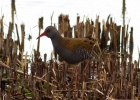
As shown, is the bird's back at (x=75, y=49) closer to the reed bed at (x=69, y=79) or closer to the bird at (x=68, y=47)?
the bird at (x=68, y=47)

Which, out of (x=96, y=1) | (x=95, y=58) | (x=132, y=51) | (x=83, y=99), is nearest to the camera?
(x=83, y=99)

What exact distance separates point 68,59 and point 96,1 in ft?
27.3

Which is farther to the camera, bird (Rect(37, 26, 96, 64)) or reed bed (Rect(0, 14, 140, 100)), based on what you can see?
bird (Rect(37, 26, 96, 64))

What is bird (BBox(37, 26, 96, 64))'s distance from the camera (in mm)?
10500

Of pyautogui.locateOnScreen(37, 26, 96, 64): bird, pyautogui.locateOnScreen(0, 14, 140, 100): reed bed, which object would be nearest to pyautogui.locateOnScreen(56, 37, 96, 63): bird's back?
pyautogui.locateOnScreen(37, 26, 96, 64): bird

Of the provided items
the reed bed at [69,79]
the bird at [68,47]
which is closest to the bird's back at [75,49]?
the bird at [68,47]

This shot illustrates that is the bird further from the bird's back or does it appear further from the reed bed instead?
the reed bed

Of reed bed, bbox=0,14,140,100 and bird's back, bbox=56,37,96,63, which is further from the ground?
bird's back, bbox=56,37,96,63

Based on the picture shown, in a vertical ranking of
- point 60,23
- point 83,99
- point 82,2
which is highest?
point 82,2

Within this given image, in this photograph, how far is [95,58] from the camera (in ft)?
36.1

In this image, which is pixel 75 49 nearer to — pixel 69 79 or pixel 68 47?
pixel 68 47

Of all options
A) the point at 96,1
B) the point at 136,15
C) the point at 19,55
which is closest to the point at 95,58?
the point at 19,55

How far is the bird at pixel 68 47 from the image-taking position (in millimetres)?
10500

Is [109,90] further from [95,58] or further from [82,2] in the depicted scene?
[82,2]
